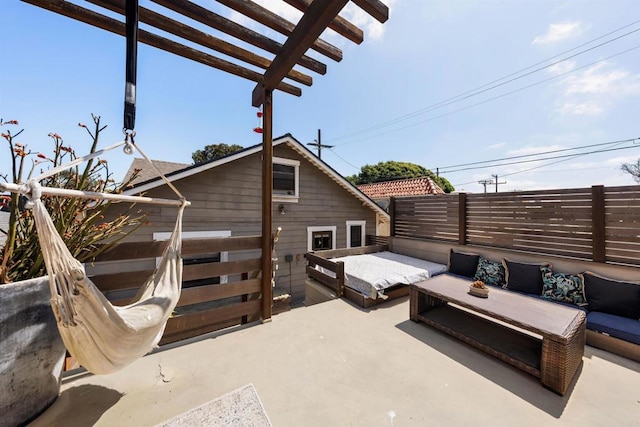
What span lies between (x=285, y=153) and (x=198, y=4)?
4.36m

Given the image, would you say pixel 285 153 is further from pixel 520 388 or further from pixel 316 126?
pixel 316 126

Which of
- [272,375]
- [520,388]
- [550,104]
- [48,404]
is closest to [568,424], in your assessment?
[520,388]

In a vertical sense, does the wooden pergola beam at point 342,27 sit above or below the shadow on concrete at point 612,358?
above

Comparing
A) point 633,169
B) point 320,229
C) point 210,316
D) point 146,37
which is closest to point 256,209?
point 320,229

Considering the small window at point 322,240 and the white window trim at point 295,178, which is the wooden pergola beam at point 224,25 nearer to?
the white window trim at point 295,178

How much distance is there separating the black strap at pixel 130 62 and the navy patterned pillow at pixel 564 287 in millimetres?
5168

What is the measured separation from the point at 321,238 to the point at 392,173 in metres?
18.9

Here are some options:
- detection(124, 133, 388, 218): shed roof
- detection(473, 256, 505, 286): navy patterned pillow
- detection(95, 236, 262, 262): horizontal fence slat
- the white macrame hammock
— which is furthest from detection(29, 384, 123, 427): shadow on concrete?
detection(473, 256, 505, 286): navy patterned pillow

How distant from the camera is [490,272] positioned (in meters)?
3.86

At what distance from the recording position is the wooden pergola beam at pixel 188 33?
1.70m

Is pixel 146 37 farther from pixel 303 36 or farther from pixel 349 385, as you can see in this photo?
pixel 349 385

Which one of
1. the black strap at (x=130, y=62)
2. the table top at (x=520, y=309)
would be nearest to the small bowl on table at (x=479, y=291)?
the table top at (x=520, y=309)

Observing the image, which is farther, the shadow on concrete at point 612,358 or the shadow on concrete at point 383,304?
the shadow on concrete at point 383,304

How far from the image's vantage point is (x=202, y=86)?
4500 millimetres
